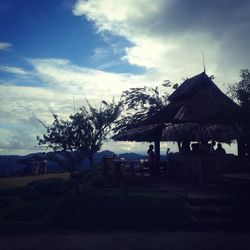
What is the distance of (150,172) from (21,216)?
33.1ft

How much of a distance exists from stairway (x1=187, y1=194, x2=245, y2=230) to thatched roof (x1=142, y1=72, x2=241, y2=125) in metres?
4.46

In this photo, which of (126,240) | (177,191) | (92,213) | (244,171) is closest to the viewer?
(126,240)

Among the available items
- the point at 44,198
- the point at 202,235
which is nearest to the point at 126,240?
the point at 202,235

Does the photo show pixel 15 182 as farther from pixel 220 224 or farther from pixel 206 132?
pixel 220 224

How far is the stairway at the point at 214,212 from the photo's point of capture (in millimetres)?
10977

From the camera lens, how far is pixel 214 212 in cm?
1166

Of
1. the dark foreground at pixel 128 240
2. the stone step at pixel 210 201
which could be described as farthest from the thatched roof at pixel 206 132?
the dark foreground at pixel 128 240

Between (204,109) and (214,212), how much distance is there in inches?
292

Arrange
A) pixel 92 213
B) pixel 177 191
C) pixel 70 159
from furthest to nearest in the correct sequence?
pixel 70 159
pixel 177 191
pixel 92 213

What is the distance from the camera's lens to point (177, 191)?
1308cm

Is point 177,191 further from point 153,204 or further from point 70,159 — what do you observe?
point 70,159

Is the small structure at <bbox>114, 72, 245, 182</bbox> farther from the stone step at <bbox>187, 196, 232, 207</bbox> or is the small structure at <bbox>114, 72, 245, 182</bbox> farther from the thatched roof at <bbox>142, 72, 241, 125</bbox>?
the stone step at <bbox>187, 196, 232, 207</bbox>

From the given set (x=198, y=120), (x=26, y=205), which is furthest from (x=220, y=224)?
(x=26, y=205)

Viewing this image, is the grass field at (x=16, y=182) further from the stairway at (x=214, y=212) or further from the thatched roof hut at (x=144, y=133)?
the stairway at (x=214, y=212)
